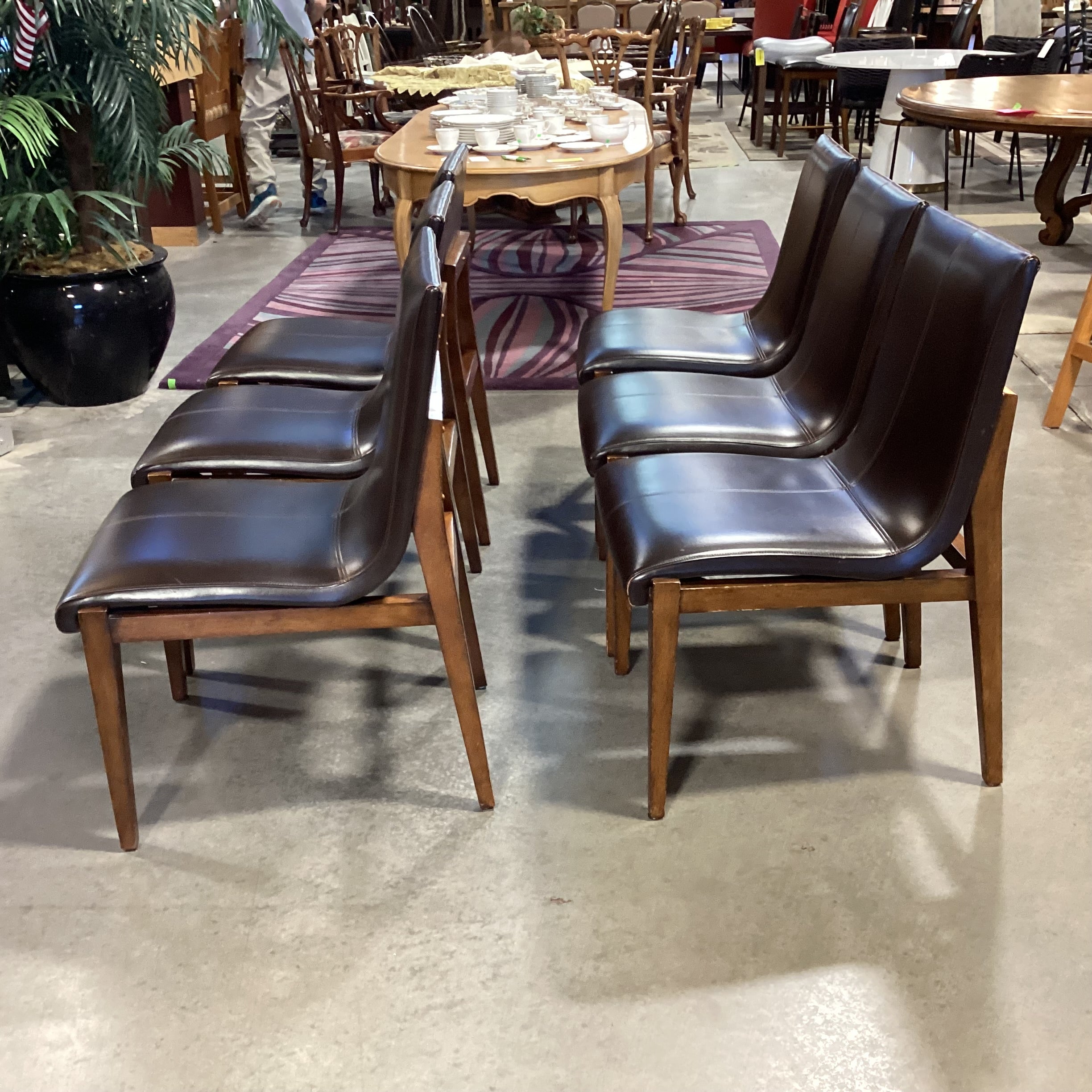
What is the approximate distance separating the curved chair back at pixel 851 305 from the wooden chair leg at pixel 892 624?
40cm

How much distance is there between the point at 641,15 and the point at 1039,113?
748 centimetres

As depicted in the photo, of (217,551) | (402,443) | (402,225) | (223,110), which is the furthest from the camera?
(223,110)

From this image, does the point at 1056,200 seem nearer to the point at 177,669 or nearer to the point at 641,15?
the point at 177,669

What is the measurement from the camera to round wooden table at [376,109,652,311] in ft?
11.4

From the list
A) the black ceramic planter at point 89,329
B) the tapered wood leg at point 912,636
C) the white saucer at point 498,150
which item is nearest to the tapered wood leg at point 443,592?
the tapered wood leg at point 912,636

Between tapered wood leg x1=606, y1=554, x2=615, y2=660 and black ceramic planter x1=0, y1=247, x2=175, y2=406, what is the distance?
2.10 m

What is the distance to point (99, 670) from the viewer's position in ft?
5.21

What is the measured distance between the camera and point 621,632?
6.85 ft

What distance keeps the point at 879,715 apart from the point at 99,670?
1328mm

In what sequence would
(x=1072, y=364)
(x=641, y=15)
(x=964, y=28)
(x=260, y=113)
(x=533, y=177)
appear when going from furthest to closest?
(x=641, y=15)
(x=964, y=28)
(x=260, y=113)
(x=533, y=177)
(x=1072, y=364)

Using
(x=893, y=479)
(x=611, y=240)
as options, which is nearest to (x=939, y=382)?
(x=893, y=479)

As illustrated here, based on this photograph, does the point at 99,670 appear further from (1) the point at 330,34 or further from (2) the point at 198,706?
(1) the point at 330,34

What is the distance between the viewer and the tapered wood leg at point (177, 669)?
206cm

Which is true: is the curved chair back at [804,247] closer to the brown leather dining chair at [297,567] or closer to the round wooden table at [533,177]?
the brown leather dining chair at [297,567]
